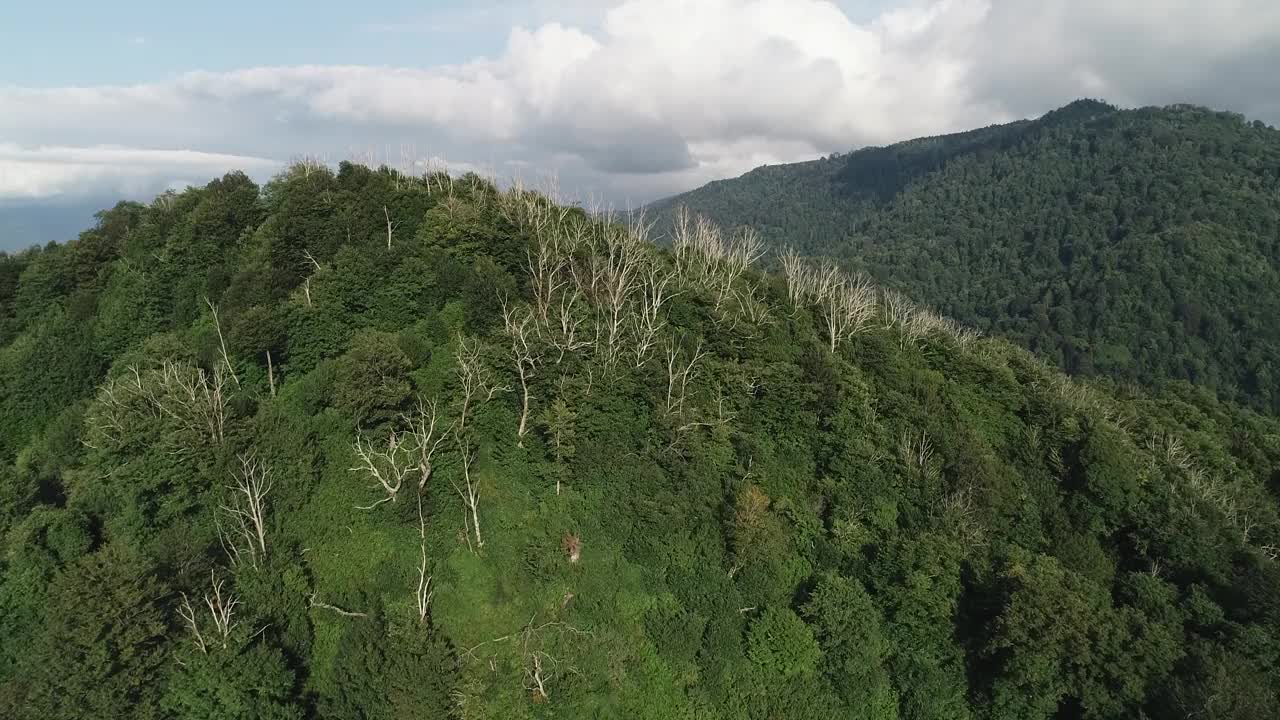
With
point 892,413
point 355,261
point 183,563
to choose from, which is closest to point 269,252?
point 355,261

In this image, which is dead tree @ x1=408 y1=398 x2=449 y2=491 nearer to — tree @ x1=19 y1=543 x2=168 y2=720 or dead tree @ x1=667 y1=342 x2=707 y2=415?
tree @ x1=19 y1=543 x2=168 y2=720

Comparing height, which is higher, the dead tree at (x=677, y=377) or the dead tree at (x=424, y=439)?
the dead tree at (x=677, y=377)

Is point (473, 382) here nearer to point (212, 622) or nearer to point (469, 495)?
point (469, 495)

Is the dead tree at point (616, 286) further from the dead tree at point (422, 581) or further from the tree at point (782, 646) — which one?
the tree at point (782, 646)

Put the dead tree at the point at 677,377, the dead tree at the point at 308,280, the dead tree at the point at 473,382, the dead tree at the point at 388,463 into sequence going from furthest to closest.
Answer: the dead tree at the point at 308,280, the dead tree at the point at 677,377, the dead tree at the point at 473,382, the dead tree at the point at 388,463

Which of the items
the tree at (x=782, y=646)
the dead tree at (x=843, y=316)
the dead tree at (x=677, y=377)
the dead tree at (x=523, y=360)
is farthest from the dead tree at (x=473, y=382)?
the dead tree at (x=843, y=316)

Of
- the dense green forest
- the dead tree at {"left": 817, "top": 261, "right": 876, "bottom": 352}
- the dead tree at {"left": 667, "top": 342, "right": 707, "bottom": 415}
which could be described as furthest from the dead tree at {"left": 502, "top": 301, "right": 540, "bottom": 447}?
the dead tree at {"left": 817, "top": 261, "right": 876, "bottom": 352}

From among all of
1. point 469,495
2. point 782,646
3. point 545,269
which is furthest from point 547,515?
point 545,269
